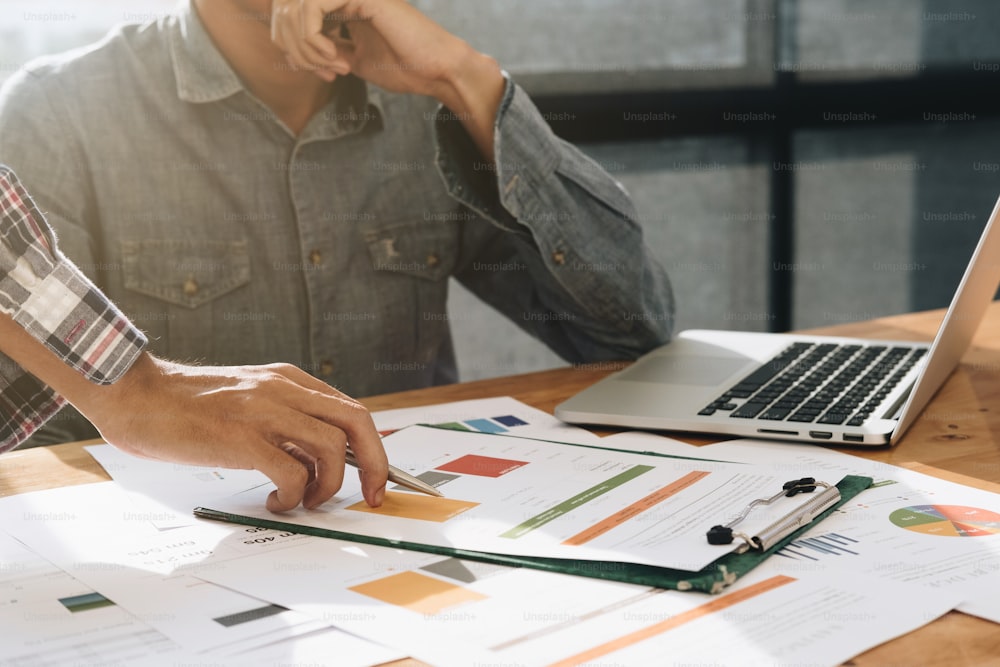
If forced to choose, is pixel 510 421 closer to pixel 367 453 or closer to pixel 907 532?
pixel 367 453

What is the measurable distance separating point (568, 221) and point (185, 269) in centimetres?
48

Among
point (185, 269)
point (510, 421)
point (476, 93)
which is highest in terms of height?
point (476, 93)

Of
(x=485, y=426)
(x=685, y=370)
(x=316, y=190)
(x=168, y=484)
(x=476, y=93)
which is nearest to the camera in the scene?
(x=168, y=484)

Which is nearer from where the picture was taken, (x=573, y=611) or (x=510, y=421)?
(x=573, y=611)

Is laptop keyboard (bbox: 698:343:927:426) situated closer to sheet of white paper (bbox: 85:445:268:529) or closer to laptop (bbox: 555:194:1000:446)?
laptop (bbox: 555:194:1000:446)

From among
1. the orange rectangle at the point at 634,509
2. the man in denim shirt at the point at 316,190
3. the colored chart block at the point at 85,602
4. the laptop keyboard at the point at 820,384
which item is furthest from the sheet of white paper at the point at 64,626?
the man in denim shirt at the point at 316,190

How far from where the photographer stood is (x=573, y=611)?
21.0 inches

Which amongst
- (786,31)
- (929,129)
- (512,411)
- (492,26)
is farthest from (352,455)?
(929,129)

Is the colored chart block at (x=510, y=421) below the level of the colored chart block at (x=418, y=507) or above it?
below

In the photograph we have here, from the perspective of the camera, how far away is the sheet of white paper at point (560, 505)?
2.00ft

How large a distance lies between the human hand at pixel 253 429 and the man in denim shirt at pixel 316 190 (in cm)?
50

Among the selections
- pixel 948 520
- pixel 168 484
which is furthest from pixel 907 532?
pixel 168 484

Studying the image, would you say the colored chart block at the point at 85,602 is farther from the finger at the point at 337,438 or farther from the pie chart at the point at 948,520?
the pie chart at the point at 948,520

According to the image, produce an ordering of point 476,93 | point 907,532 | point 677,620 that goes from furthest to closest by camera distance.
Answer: point 476,93 → point 907,532 → point 677,620
